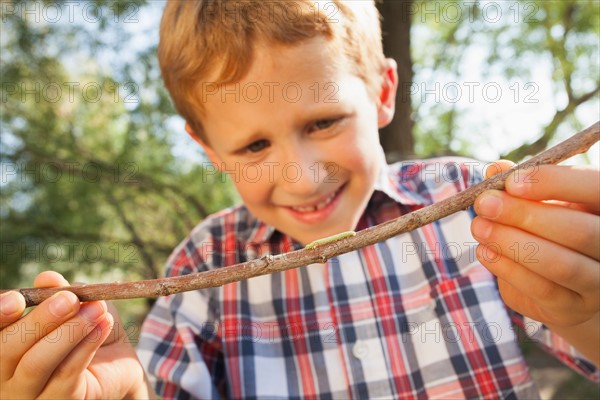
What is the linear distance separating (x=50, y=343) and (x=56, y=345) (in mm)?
15

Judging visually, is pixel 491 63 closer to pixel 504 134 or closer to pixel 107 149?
pixel 504 134

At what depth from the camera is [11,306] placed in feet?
4.12

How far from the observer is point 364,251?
230 centimetres

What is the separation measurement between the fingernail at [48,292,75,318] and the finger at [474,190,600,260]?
0.98m

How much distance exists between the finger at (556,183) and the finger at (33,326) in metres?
1.07

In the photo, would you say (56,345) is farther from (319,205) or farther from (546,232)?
(546,232)

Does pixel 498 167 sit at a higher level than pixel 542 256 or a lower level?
higher

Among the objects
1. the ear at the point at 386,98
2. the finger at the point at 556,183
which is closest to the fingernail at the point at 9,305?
the finger at the point at 556,183

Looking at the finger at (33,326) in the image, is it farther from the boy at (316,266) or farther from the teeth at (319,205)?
the teeth at (319,205)

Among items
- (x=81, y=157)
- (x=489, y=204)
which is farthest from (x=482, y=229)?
A: (x=81, y=157)

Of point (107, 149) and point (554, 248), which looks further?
point (107, 149)

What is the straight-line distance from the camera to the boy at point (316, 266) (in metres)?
1.85

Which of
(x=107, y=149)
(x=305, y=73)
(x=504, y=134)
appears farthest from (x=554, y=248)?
(x=107, y=149)

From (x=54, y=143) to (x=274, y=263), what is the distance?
6231mm
